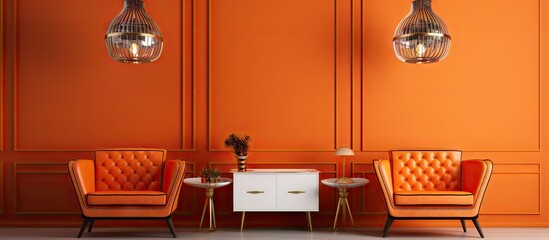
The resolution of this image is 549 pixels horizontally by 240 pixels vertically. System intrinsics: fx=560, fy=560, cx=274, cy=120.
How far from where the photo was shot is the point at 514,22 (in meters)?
6.24

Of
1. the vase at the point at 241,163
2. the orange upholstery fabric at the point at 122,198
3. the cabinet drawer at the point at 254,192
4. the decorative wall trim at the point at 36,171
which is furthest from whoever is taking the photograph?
the decorative wall trim at the point at 36,171

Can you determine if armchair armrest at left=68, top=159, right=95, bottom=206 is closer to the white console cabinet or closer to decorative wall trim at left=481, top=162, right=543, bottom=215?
the white console cabinet

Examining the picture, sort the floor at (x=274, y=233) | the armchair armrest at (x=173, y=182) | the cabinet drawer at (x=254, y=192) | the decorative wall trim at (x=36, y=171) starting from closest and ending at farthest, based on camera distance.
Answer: the armchair armrest at (x=173, y=182), the floor at (x=274, y=233), the cabinet drawer at (x=254, y=192), the decorative wall trim at (x=36, y=171)

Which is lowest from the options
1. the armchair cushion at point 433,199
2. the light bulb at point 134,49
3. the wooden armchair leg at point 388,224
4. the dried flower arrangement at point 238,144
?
the wooden armchair leg at point 388,224

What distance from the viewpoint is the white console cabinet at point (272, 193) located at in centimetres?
566

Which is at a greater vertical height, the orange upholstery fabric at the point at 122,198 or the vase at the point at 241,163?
the vase at the point at 241,163

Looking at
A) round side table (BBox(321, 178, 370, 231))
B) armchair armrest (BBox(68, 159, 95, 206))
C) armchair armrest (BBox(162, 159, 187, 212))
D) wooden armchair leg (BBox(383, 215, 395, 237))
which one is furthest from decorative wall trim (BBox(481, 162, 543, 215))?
armchair armrest (BBox(68, 159, 95, 206))

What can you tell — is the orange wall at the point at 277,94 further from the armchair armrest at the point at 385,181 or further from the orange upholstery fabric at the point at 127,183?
the armchair armrest at the point at 385,181

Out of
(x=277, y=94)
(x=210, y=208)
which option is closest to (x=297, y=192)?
(x=210, y=208)

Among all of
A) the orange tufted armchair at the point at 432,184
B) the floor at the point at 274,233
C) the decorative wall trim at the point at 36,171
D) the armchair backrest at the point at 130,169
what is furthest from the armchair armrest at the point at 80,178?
the orange tufted armchair at the point at 432,184

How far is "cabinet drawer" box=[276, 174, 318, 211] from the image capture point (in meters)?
5.66

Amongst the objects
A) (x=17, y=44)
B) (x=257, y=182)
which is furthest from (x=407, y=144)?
(x=17, y=44)

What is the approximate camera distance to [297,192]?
5676 mm

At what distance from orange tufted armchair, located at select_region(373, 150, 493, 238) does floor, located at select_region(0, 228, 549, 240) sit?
26 centimetres
